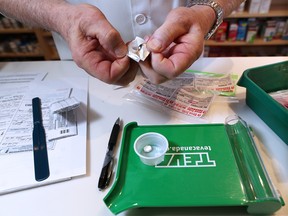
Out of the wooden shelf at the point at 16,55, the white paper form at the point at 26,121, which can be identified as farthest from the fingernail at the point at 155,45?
the wooden shelf at the point at 16,55

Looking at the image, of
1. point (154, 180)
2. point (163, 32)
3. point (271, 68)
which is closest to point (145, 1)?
point (163, 32)

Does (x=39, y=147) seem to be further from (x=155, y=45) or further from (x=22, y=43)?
(x=22, y=43)

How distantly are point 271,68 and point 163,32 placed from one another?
0.28 m

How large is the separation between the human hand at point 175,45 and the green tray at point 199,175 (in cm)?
13

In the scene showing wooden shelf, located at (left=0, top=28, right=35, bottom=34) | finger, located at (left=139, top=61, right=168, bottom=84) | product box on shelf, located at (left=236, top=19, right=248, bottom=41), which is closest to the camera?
finger, located at (left=139, top=61, right=168, bottom=84)

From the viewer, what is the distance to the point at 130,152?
43 cm

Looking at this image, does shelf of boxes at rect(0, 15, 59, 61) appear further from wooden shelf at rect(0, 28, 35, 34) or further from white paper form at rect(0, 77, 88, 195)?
white paper form at rect(0, 77, 88, 195)

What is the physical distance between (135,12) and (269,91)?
403 millimetres

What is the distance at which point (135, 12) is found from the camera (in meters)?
0.62

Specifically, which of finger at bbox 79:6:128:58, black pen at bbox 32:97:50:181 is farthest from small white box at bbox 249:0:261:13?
black pen at bbox 32:97:50:181

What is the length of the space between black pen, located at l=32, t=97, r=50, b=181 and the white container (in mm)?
177

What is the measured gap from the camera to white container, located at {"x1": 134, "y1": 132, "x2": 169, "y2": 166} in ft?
1.28

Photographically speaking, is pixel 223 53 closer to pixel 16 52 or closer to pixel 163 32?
pixel 163 32

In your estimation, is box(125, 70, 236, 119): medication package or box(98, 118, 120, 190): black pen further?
box(125, 70, 236, 119): medication package
